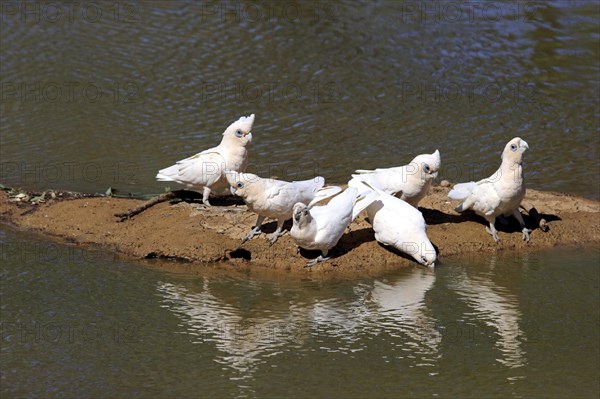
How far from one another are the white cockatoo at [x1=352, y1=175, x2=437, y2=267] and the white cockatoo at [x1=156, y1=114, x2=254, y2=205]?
63.5 inches

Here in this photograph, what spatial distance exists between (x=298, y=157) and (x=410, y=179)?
361cm

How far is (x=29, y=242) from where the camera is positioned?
10.8 metres

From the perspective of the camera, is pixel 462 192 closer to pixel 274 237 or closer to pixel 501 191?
pixel 501 191

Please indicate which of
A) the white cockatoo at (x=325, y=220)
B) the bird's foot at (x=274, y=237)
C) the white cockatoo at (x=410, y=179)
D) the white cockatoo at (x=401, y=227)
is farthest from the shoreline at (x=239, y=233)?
the white cockatoo at (x=410, y=179)

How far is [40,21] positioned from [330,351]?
11771 millimetres

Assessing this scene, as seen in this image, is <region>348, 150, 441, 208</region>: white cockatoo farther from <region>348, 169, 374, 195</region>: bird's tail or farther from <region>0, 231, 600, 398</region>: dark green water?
<region>0, 231, 600, 398</region>: dark green water

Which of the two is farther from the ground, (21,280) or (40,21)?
(40,21)

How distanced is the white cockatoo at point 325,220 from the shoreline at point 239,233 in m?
0.33

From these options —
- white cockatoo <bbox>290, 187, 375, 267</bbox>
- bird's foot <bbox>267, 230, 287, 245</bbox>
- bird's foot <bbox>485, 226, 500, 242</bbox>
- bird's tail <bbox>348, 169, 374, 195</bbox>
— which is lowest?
bird's foot <bbox>485, 226, 500, 242</bbox>

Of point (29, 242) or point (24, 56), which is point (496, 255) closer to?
point (29, 242)

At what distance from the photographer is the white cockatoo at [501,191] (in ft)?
34.5

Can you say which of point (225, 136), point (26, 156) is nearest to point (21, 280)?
point (225, 136)

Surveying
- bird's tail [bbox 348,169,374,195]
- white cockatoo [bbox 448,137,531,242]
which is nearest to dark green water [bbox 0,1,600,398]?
white cockatoo [bbox 448,137,531,242]

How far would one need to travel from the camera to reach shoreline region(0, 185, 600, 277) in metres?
10.3
